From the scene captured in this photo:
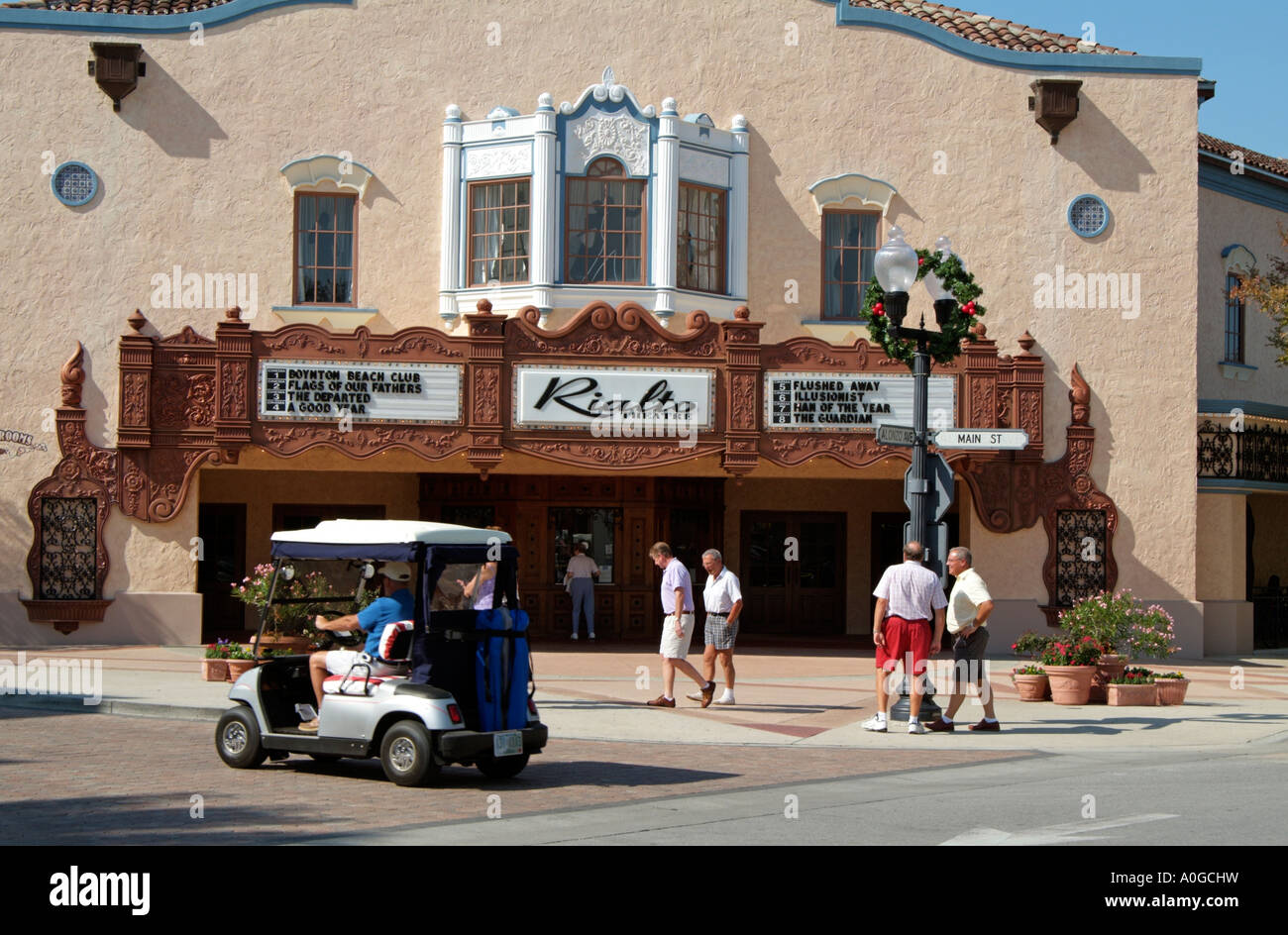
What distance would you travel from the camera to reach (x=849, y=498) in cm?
2814

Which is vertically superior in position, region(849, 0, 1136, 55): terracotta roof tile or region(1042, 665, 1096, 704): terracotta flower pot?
region(849, 0, 1136, 55): terracotta roof tile

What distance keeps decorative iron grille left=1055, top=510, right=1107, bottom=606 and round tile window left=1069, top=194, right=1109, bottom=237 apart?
471 centimetres

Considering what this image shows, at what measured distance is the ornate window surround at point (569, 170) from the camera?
78.6 ft

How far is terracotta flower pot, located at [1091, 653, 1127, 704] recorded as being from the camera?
17750 mm

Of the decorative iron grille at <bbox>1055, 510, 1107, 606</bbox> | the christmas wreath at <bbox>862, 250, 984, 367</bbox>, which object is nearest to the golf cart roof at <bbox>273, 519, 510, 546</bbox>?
the christmas wreath at <bbox>862, 250, 984, 367</bbox>

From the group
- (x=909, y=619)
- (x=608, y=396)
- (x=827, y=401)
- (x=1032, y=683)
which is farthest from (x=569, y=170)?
(x=909, y=619)

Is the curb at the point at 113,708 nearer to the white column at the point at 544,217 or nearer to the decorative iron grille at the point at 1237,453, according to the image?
the white column at the point at 544,217

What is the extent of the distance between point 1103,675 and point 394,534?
983 cm

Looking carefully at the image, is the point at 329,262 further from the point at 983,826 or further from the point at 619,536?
the point at 983,826

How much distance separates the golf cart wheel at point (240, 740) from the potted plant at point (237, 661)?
235 inches

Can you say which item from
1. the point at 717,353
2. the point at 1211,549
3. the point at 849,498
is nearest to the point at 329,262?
the point at 717,353

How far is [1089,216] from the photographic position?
991 inches

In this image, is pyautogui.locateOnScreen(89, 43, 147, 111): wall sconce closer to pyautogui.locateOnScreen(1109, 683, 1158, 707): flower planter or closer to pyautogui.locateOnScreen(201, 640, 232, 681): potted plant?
pyautogui.locateOnScreen(201, 640, 232, 681): potted plant

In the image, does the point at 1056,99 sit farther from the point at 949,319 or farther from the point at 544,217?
the point at 949,319
